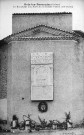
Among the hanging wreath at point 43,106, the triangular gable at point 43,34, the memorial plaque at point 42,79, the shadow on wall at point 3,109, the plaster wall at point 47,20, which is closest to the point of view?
the memorial plaque at point 42,79

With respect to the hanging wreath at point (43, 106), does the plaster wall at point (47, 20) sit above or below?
above

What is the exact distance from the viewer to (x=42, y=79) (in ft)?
67.7

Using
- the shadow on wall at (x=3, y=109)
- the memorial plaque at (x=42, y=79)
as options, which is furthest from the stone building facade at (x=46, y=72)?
the shadow on wall at (x=3, y=109)

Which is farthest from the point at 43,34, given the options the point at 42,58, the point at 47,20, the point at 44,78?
the point at 44,78

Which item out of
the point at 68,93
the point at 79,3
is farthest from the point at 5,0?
the point at 68,93

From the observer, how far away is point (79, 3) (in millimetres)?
18688

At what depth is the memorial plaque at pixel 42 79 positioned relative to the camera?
20656mm

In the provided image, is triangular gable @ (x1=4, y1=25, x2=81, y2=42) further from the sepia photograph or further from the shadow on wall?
the shadow on wall

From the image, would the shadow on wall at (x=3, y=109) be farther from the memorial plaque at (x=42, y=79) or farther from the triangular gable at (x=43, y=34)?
the triangular gable at (x=43, y=34)

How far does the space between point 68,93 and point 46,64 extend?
7.48 ft

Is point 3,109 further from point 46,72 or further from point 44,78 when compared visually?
point 46,72

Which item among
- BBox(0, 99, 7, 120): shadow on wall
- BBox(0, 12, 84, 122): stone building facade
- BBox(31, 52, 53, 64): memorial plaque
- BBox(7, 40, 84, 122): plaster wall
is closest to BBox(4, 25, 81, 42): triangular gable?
BBox(0, 12, 84, 122): stone building facade

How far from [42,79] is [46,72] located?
0.50 m

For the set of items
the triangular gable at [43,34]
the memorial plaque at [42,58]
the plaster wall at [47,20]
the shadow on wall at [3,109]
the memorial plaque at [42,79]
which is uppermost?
the plaster wall at [47,20]
